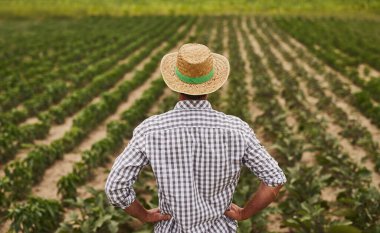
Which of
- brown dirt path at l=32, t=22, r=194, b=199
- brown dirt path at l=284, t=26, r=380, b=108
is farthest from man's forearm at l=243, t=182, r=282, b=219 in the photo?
brown dirt path at l=284, t=26, r=380, b=108

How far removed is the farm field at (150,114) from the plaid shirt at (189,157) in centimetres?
241

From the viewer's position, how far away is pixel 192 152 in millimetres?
2068

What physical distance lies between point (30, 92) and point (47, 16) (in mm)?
28574

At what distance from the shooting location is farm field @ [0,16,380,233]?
189 inches

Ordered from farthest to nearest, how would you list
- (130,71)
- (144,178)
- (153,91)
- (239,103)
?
(130,71)
(153,91)
(239,103)
(144,178)

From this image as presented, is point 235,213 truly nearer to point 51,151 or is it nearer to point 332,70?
point 51,151

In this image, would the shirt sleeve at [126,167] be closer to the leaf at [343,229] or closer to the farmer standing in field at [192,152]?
the farmer standing in field at [192,152]

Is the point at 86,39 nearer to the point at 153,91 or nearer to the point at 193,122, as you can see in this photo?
the point at 153,91

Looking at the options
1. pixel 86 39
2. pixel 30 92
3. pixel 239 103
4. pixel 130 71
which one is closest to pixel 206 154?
pixel 239 103

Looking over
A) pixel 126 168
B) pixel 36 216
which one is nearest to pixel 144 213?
pixel 126 168

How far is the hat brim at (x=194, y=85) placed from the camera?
2.08 m

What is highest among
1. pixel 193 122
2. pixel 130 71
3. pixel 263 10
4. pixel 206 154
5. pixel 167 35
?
pixel 193 122

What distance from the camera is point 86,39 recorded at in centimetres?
2188

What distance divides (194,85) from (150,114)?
714cm
